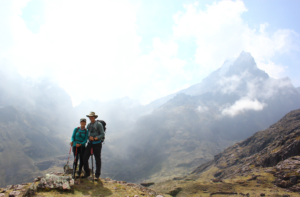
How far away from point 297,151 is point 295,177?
62.4 metres

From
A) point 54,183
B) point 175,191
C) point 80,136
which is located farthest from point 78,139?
point 175,191

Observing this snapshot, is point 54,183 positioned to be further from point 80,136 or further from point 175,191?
point 175,191

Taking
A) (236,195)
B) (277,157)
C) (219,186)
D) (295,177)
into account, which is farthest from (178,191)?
(277,157)

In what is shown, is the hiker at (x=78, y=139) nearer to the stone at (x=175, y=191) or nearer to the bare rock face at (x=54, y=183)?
the bare rock face at (x=54, y=183)

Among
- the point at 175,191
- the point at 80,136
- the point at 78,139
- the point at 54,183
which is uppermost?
the point at 80,136

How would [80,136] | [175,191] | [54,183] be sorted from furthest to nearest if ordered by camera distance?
[175,191], [80,136], [54,183]

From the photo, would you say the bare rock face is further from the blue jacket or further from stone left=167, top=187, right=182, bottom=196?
stone left=167, top=187, right=182, bottom=196

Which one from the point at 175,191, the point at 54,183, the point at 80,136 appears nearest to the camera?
the point at 54,183

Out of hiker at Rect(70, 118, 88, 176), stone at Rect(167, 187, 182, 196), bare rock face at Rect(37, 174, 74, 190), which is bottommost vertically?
stone at Rect(167, 187, 182, 196)

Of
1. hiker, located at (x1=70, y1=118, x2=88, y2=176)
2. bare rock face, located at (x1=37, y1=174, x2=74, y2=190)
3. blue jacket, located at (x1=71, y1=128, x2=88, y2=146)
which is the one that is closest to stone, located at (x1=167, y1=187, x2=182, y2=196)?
hiker, located at (x1=70, y1=118, x2=88, y2=176)

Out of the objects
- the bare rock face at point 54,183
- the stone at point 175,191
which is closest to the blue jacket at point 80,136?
the bare rock face at point 54,183

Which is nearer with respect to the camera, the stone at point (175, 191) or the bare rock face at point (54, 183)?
the bare rock face at point (54, 183)

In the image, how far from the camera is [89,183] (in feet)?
43.5

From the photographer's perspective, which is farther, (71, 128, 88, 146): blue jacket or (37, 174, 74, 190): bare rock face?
(71, 128, 88, 146): blue jacket
